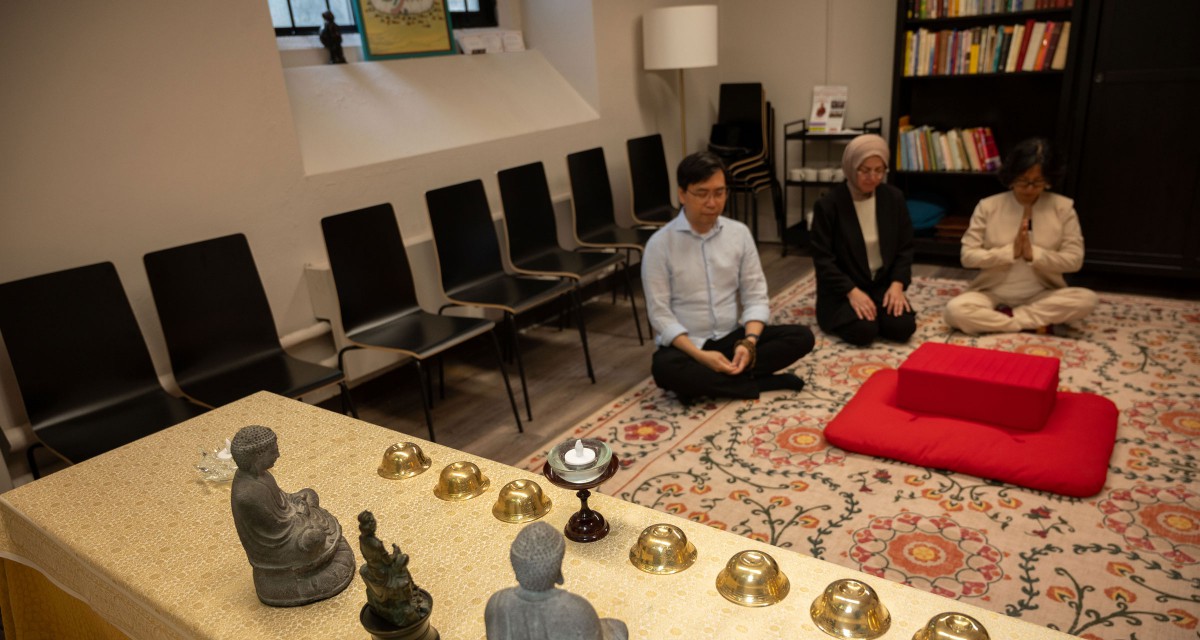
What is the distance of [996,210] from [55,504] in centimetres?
373

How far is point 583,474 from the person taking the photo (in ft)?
3.97

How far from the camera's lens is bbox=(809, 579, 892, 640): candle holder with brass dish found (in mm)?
1007

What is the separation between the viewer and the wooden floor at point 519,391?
122 inches

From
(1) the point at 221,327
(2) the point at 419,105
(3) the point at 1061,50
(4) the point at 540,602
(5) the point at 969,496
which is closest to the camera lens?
(4) the point at 540,602

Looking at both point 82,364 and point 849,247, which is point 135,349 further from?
point 849,247

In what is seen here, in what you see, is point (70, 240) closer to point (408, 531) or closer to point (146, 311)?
point (146, 311)

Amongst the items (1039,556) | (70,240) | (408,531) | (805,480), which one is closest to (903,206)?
(805,480)

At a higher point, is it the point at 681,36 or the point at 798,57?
the point at 681,36

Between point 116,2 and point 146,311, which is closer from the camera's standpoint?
point 116,2

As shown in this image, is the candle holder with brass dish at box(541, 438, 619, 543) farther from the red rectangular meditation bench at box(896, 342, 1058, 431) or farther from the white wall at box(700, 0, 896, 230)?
the white wall at box(700, 0, 896, 230)

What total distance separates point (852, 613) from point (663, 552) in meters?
0.29

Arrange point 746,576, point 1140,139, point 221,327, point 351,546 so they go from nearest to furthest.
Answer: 1. point 746,576
2. point 351,546
3. point 221,327
4. point 1140,139

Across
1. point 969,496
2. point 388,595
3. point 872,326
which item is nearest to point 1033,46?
Result: point 872,326

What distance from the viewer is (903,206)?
3.76m
